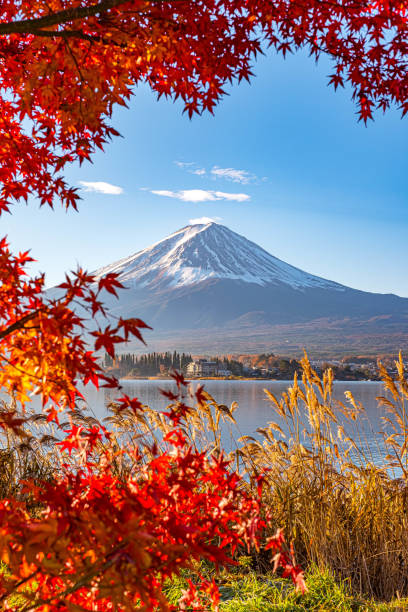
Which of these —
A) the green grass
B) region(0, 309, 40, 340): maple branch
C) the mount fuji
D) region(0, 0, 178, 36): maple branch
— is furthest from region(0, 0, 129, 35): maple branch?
the mount fuji

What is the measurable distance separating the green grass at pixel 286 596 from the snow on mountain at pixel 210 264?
451 ft

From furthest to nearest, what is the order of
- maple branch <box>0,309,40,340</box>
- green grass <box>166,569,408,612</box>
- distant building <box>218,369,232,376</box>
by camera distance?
distant building <box>218,369,232,376</box>
green grass <box>166,569,408,612</box>
maple branch <box>0,309,40,340</box>

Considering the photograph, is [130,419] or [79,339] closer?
[79,339]

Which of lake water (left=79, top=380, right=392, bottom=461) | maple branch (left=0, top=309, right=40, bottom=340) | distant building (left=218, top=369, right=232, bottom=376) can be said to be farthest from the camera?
distant building (left=218, top=369, right=232, bottom=376)

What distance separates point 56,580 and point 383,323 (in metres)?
130

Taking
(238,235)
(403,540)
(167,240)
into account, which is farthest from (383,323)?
(403,540)

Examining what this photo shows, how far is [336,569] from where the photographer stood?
3080 millimetres

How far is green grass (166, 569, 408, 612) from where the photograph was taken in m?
2.59

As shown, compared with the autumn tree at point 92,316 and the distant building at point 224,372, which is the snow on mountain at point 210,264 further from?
the autumn tree at point 92,316

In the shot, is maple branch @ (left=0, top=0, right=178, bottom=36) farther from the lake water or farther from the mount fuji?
the mount fuji

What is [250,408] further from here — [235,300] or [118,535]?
[235,300]

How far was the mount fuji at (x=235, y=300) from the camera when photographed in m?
116

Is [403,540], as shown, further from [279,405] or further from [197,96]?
[197,96]

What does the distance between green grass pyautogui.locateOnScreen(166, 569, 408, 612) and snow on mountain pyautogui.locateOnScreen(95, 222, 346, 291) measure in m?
138
